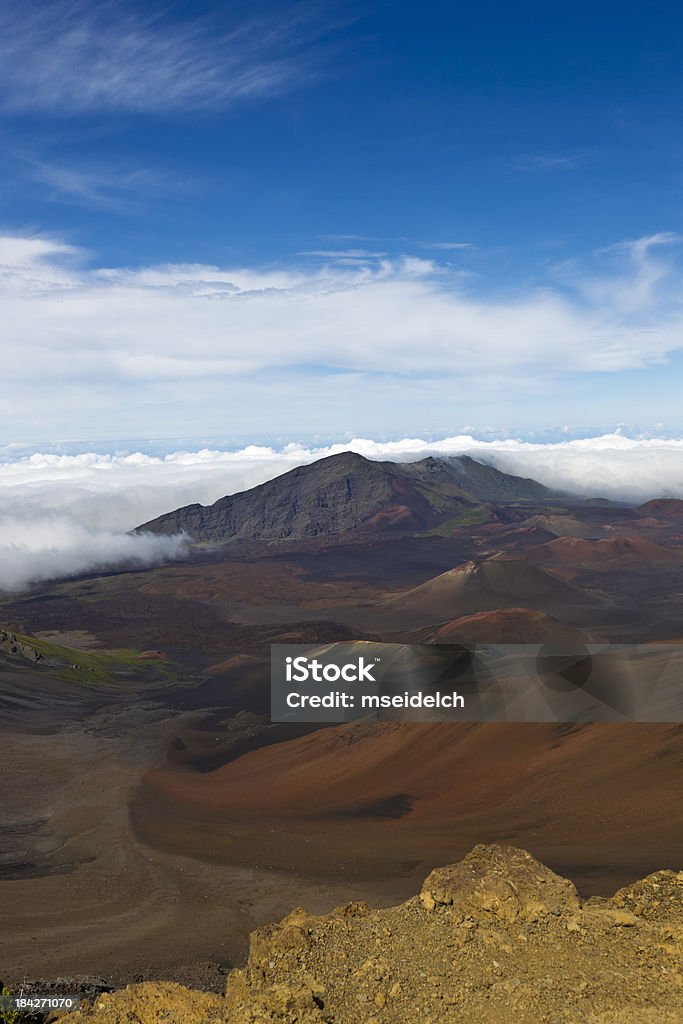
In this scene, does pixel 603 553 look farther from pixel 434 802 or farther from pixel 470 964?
pixel 470 964

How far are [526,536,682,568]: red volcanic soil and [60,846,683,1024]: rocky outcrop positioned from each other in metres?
163

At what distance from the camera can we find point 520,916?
10945 millimetres

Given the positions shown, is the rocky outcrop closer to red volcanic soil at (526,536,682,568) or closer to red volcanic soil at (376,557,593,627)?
red volcanic soil at (376,557,593,627)

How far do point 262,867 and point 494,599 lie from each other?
342 feet

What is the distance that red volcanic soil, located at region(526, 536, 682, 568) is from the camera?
544 ft

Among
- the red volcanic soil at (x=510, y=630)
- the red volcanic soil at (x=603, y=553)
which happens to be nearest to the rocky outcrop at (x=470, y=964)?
the red volcanic soil at (x=510, y=630)

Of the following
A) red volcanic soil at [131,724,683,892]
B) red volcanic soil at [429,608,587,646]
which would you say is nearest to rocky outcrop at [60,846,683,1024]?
red volcanic soil at [131,724,683,892]

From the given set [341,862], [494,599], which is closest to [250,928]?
[341,862]

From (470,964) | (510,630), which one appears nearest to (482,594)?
(510,630)

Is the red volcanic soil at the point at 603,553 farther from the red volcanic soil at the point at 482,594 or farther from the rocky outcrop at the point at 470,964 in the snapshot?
the rocky outcrop at the point at 470,964

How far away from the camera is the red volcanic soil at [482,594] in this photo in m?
124

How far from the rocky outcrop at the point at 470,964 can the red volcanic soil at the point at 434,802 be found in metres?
9.47

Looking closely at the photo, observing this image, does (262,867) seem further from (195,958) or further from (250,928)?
(195,958)

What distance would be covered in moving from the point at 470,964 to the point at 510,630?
82.4 m
